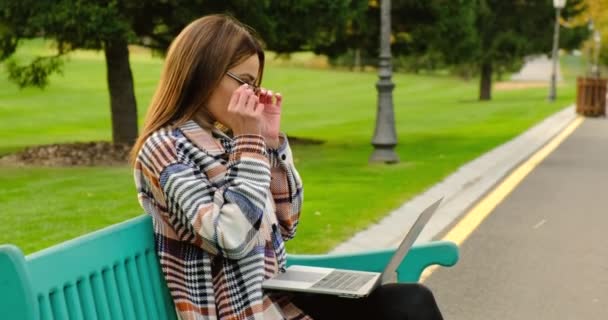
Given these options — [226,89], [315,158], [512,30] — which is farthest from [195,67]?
[512,30]

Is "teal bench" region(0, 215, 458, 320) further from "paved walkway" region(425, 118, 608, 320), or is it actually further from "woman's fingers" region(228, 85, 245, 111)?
"paved walkway" region(425, 118, 608, 320)

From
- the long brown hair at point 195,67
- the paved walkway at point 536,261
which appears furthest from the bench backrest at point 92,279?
the paved walkway at point 536,261

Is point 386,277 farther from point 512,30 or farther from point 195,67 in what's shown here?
point 512,30

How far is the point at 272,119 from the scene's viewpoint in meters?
3.27

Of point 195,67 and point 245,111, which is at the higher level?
point 195,67

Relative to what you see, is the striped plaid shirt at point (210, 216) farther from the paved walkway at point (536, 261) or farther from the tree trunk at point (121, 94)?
the tree trunk at point (121, 94)

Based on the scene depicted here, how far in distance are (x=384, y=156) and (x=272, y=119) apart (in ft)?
38.9

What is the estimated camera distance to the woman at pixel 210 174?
285cm

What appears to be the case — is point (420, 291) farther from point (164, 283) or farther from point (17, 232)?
point (17, 232)

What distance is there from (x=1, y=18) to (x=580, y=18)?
38.0 metres

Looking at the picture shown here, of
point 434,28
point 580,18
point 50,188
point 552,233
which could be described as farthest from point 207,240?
point 580,18

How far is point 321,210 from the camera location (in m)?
9.84

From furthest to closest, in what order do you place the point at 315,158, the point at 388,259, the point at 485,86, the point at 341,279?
the point at 485,86
the point at 315,158
the point at 388,259
the point at 341,279

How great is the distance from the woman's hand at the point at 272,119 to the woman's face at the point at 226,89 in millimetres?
145
